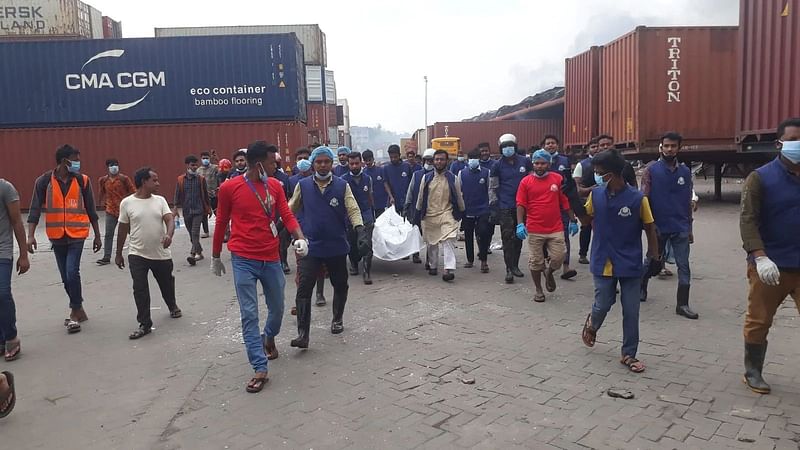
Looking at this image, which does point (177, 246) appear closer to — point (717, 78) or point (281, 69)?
point (281, 69)

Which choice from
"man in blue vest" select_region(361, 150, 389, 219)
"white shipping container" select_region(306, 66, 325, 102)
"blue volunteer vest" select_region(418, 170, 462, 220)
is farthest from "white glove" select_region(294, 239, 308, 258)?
"white shipping container" select_region(306, 66, 325, 102)

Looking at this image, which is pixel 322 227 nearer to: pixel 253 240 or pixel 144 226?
pixel 253 240

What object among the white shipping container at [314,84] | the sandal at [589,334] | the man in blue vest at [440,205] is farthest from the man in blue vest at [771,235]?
the white shipping container at [314,84]

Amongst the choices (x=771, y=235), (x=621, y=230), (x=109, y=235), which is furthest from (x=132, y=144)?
(x=771, y=235)

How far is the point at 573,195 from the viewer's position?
16.4ft

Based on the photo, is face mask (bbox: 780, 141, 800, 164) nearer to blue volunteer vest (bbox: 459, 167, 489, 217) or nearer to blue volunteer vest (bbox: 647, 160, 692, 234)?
blue volunteer vest (bbox: 647, 160, 692, 234)

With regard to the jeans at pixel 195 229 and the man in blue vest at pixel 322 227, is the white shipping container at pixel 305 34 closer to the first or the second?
the jeans at pixel 195 229

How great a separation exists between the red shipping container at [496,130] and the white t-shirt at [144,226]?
76.8 ft

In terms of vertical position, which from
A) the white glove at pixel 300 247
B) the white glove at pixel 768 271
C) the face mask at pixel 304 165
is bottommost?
the white glove at pixel 768 271

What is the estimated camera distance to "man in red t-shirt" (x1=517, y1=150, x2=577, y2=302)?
6391 millimetres

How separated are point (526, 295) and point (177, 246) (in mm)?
7447

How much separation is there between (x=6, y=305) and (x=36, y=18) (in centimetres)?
2989

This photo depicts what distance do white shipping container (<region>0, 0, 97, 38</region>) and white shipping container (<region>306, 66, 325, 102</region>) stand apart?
1220 centimetres

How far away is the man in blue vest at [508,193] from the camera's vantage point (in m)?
7.58
